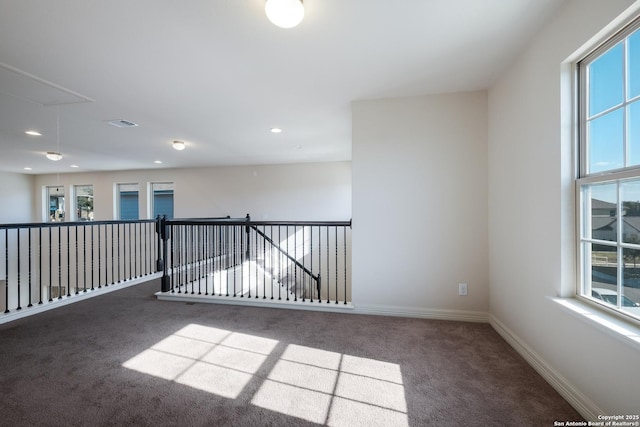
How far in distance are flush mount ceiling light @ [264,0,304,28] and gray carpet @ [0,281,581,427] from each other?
2.19m

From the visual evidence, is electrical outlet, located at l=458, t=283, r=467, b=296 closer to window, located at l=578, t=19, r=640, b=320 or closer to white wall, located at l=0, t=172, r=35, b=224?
window, located at l=578, t=19, r=640, b=320

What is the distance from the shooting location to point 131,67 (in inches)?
89.0

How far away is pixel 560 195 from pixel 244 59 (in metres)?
2.42

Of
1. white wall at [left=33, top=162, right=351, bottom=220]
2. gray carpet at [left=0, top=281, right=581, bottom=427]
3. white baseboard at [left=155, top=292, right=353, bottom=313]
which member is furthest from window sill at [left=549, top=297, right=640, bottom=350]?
white wall at [left=33, top=162, right=351, bottom=220]

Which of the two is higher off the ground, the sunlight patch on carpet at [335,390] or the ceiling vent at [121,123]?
the ceiling vent at [121,123]

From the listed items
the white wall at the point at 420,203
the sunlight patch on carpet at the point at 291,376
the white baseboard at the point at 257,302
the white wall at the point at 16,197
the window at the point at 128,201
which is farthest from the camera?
the window at the point at 128,201

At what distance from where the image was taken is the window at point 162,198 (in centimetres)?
743

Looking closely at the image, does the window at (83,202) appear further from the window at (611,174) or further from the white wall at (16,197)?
the window at (611,174)

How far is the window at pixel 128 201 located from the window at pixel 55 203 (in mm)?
1966

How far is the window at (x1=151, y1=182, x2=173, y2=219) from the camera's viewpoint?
24.4 feet

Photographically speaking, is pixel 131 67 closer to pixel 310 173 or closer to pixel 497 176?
pixel 497 176

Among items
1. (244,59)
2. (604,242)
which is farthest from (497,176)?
(244,59)

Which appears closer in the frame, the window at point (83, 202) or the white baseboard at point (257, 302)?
the white baseboard at point (257, 302)

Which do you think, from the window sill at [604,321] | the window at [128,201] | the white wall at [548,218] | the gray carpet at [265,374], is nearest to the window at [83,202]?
the window at [128,201]
